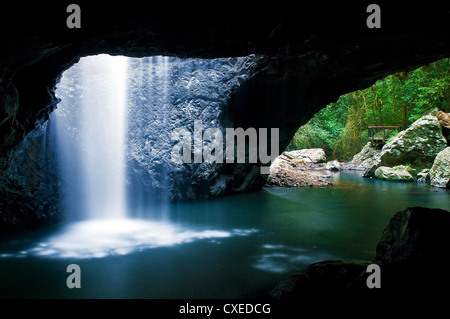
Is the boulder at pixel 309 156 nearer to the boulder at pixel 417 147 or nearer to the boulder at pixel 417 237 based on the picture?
the boulder at pixel 417 147

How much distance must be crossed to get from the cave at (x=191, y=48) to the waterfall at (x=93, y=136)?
0.53m

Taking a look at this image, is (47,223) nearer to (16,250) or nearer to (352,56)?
(16,250)

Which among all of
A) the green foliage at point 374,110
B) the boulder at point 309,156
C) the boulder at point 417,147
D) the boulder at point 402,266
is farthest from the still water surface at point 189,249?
the green foliage at point 374,110

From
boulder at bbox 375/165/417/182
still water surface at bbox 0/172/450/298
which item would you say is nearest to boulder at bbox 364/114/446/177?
boulder at bbox 375/165/417/182

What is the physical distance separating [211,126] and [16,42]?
568 centimetres

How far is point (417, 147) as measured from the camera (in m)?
14.2

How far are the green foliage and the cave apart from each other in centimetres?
1488

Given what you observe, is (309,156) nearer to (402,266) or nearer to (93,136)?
(93,136)

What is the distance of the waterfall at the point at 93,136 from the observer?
21.4 ft

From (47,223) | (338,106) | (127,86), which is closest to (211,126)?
(127,86)

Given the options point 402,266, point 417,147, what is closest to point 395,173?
point 417,147

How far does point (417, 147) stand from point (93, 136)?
15288 millimetres

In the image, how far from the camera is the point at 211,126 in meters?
7.96

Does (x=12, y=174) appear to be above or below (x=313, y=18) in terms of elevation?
below
